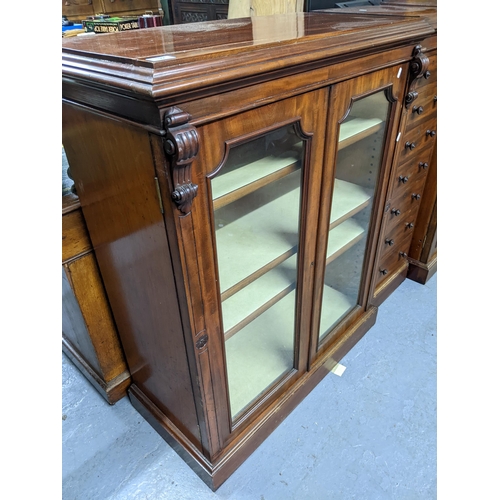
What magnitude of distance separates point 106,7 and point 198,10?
0.70 meters

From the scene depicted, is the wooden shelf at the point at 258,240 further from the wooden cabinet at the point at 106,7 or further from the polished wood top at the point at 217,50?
the wooden cabinet at the point at 106,7

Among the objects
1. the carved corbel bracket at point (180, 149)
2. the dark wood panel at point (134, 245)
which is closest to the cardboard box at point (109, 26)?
the dark wood panel at point (134, 245)

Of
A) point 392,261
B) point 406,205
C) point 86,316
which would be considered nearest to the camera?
point 86,316

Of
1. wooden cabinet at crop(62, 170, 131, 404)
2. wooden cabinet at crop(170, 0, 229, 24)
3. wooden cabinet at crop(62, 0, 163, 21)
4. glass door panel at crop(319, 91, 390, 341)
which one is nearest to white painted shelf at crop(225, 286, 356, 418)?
glass door panel at crop(319, 91, 390, 341)

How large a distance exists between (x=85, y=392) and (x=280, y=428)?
714mm

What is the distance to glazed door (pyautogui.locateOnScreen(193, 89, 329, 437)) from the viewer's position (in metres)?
0.75

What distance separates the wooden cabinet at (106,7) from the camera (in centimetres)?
278

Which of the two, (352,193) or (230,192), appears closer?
(230,192)

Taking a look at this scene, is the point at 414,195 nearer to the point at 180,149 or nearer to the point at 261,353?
the point at 261,353

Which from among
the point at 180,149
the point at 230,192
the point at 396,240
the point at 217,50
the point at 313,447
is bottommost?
the point at 313,447

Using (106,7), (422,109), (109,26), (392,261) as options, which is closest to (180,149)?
(422,109)

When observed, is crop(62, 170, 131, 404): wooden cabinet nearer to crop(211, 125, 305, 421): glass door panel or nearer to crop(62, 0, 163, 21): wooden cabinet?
crop(211, 125, 305, 421): glass door panel

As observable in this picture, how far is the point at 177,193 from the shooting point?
0.63m

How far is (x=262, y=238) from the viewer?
1.08 m
